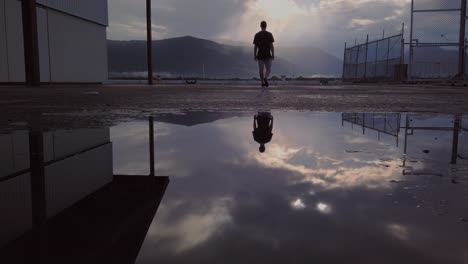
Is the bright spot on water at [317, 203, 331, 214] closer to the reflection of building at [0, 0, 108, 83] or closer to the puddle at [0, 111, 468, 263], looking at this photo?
the puddle at [0, 111, 468, 263]

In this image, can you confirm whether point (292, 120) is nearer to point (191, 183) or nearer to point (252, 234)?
point (191, 183)

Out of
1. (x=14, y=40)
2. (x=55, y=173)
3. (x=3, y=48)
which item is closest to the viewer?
(x=55, y=173)

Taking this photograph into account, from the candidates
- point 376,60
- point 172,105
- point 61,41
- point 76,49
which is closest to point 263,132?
point 172,105

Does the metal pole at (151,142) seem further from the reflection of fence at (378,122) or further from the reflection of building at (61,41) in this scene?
the reflection of building at (61,41)

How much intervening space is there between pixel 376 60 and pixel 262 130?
66.2ft

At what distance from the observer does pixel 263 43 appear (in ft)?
31.2

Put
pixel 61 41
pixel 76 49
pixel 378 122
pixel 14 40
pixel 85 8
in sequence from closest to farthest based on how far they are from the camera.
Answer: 1. pixel 378 122
2. pixel 14 40
3. pixel 61 41
4. pixel 76 49
5. pixel 85 8

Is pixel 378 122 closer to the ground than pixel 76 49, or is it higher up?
closer to the ground


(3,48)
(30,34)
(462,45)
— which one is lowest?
(30,34)

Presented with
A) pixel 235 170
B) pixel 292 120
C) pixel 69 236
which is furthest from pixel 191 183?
pixel 292 120

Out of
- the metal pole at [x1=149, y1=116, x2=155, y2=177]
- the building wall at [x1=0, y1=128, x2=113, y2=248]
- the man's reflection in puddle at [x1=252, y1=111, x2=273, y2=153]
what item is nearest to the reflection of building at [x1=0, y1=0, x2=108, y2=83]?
the metal pole at [x1=149, y1=116, x2=155, y2=177]

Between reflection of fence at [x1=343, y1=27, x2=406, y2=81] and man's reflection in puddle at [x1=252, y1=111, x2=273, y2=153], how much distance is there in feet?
52.6

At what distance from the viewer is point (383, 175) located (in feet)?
3.87

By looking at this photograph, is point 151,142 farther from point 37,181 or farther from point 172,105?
point 172,105
